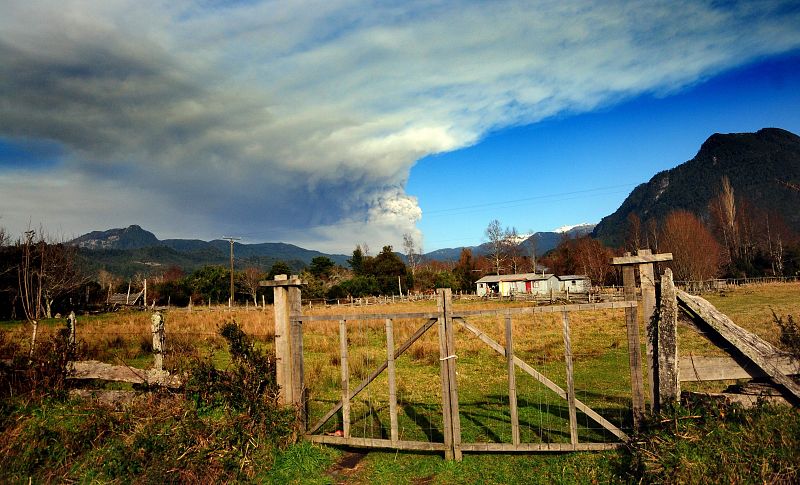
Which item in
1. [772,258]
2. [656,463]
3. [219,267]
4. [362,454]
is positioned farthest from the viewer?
[772,258]

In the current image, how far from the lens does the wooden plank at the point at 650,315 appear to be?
5.92 meters

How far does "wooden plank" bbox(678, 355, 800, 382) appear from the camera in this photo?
525cm

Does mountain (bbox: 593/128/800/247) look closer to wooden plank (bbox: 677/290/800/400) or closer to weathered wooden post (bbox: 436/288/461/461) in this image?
wooden plank (bbox: 677/290/800/400)

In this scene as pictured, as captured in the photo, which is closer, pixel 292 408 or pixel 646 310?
pixel 646 310

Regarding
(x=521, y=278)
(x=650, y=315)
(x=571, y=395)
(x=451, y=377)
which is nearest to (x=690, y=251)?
(x=521, y=278)

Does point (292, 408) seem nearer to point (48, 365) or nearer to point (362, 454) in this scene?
point (362, 454)

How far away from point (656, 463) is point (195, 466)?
5284mm

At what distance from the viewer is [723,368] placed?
18.3 feet

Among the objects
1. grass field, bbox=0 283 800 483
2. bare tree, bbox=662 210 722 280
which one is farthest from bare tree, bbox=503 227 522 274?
grass field, bbox=0 283 800 483

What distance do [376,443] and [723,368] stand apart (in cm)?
464

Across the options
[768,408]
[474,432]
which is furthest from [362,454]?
[768,408]

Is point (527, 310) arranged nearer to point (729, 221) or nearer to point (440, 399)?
point (440, 399)

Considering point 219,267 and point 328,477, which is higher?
point 219,267

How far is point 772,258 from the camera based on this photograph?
72625mm
